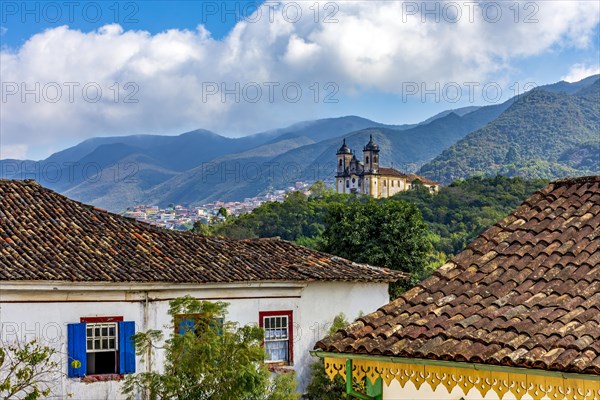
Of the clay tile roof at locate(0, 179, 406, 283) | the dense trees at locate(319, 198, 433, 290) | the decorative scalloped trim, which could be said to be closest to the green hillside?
the dense trees at locate(319, 198, 433, 290)

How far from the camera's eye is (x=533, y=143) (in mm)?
169125

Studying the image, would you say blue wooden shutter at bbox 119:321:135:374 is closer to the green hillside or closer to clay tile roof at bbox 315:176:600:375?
clay tile roof at bbox 315:176:600:375

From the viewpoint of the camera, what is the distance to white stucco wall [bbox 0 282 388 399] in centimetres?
1844

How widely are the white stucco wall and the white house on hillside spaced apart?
0.02 metres

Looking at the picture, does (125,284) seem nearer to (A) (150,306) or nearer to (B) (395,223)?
(A) (150,306)

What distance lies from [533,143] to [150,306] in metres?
155

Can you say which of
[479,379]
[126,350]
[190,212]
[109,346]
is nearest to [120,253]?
[109,346]

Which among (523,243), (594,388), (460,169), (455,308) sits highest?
(460,169)

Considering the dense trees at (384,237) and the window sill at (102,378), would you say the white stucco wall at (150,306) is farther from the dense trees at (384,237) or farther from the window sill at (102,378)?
the dense trees at (384,237)

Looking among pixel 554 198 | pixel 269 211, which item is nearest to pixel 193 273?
pixel 554 198

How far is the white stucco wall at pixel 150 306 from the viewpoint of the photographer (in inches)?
726

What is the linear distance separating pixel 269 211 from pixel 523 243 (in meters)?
60.5

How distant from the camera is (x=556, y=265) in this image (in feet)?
25.2

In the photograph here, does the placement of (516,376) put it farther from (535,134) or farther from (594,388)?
(535,134)
